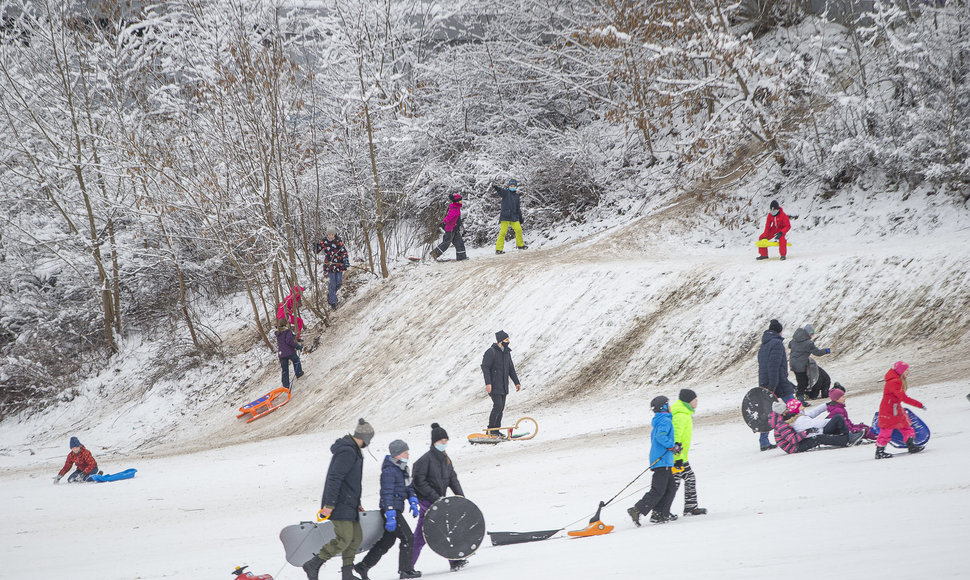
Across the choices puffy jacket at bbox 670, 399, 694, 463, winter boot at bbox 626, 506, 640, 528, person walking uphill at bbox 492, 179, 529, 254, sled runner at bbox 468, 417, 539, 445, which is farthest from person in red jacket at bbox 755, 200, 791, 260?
winter boot at bbox 626, 506, 640, 528

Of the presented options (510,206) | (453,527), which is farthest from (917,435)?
(510,206)

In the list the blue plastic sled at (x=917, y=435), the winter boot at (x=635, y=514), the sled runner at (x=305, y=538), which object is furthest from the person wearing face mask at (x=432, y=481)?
the blue plastic sled at (x=917, y=435)

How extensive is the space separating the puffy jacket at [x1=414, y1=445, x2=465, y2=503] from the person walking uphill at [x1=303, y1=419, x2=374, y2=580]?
62 cm

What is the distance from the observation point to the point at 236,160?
65.6ft

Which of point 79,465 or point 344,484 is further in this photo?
point 79,465

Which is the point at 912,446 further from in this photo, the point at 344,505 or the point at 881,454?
the point at 344,505

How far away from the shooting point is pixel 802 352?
11195 millimetres

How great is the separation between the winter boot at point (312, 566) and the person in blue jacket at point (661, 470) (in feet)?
10.2

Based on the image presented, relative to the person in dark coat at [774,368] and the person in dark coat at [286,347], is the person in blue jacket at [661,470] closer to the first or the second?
the person in dark coat at [774,368]

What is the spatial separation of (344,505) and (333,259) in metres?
15.9

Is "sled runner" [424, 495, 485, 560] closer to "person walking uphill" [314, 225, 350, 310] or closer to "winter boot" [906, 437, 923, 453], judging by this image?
"winter boot" [906, 437, 923, 453]

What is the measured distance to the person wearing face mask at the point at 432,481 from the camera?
6.70 meters

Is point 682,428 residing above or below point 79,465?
above

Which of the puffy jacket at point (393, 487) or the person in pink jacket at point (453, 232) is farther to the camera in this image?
the person in pink jacket at point (453, 232)
